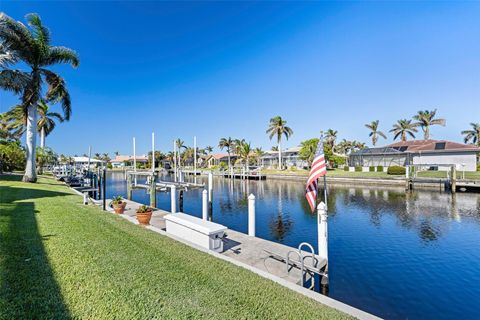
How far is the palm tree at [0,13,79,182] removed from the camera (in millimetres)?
16250

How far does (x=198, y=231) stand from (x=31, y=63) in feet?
68.0

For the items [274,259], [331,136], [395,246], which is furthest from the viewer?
[331,136]

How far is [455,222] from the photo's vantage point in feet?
47.4

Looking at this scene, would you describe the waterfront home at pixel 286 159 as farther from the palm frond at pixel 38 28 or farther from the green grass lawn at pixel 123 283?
the green grass lawn at pixel 123 283

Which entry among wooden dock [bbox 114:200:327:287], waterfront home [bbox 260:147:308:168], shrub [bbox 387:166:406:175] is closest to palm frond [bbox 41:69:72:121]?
wooden dock [bbox 114:200:327:287]

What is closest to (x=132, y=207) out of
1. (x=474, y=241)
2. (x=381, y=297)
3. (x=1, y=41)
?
(x=381, y=297)

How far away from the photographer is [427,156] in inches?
1602

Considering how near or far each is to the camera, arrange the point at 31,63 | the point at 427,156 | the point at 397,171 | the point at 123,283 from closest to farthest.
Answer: the point at 123,283 < the point at 31,63 < the point at 397,171 < the point at 427,156

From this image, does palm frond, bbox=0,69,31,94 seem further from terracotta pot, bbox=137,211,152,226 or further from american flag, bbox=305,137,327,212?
american flag, bbox=305,137,327,212

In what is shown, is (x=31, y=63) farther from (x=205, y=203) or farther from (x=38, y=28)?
(x=205, y=203)

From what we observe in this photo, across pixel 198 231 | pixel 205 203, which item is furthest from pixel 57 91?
pixel 198 231

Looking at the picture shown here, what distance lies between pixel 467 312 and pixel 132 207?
14054 mm

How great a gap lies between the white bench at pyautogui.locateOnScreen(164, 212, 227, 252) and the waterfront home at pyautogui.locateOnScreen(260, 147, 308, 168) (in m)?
58.0

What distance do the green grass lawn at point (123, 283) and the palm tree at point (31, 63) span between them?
15.4 m
